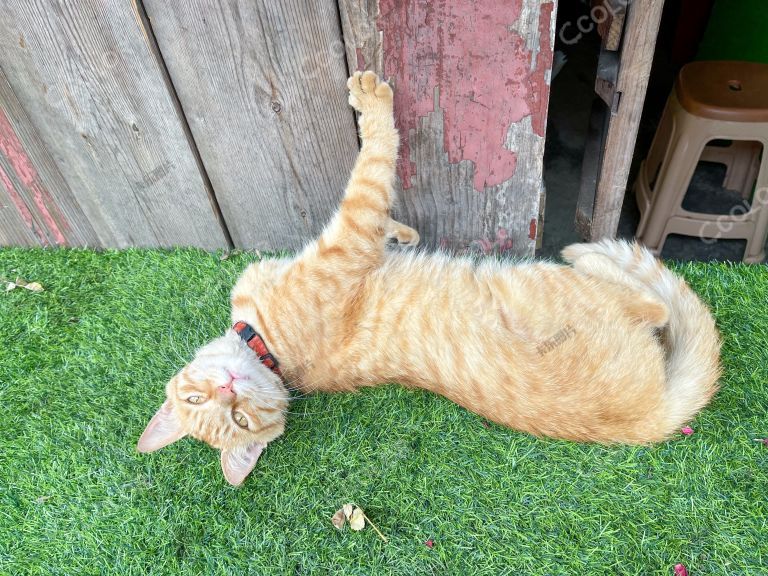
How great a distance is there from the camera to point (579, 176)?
138 inches

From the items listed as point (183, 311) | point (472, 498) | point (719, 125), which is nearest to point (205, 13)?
point (183, 311)

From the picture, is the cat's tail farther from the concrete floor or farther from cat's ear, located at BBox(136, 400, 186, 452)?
cat's ear, located at BBox(136, 400, 186, 452)

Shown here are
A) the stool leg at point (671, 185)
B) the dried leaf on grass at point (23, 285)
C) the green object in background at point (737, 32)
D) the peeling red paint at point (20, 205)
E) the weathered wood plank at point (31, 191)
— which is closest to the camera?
the weathered wood plank at point (31, 191)

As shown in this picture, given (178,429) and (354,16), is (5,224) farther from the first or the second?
(354,16)

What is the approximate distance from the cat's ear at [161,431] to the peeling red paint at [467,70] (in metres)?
1.38

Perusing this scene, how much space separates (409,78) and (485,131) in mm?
363

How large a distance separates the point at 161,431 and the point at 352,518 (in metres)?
0.78

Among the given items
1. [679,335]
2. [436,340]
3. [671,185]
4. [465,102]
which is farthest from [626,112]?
[436,340]

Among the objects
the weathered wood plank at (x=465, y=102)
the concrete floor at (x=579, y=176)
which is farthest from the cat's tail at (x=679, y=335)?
the concrete floor at (x=579, y=176)

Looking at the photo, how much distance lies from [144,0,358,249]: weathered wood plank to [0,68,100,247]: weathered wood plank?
0.80m

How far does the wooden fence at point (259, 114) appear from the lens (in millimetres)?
1958

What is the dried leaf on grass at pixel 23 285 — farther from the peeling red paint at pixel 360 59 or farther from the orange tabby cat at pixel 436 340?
the peeling red paint at pixel 360 59

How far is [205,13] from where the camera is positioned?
6.53 ft

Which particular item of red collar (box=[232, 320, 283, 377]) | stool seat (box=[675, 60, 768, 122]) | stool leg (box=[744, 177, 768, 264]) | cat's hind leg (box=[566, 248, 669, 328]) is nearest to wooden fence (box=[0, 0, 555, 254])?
cat's hind leg (box=[566, 248, 669, 328])
